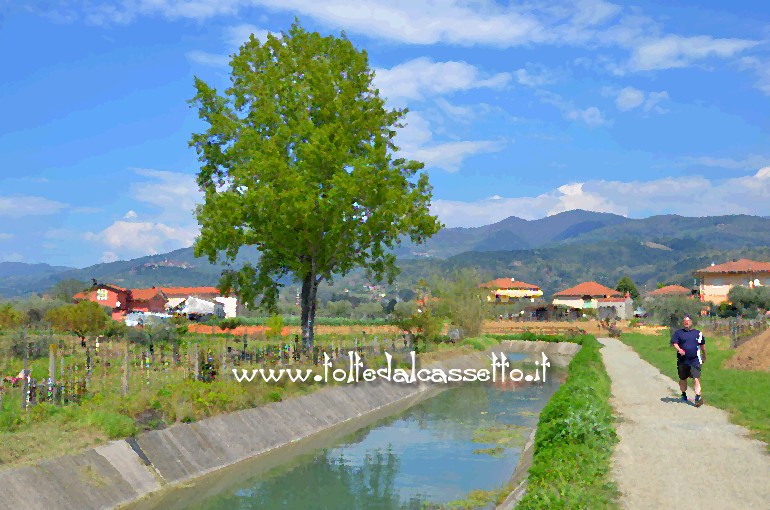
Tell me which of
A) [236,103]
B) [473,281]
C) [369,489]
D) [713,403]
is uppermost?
[236,103]

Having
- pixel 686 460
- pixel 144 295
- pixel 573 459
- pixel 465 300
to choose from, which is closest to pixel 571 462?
pixel 573 459

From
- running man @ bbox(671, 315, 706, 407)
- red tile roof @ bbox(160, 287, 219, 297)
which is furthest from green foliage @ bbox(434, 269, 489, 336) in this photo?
red tile roof @ bbox(160, 287, 219, 297)

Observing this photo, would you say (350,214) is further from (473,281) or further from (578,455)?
(473,281)

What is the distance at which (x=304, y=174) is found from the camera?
36531 mm

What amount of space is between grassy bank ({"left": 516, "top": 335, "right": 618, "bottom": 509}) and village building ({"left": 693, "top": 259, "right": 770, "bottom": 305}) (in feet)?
378

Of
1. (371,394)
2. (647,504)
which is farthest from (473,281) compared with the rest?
(647,504)

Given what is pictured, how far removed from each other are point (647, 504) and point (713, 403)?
1338 centimetres

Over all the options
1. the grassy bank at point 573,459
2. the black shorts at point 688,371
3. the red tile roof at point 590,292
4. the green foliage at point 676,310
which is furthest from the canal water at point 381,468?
the red tile roof at point 590,292

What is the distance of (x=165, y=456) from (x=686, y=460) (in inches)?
464

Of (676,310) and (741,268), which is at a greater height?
(741,268)

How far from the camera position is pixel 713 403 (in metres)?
23.0

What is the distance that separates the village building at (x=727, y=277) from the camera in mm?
123188

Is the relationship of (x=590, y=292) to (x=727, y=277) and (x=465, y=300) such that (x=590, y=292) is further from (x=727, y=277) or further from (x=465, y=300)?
(x=465, y=300)

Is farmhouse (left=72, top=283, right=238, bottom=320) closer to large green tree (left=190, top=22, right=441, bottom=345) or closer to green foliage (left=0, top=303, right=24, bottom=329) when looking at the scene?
green foliage (left=0, top=303, right=24, bottom=329)
